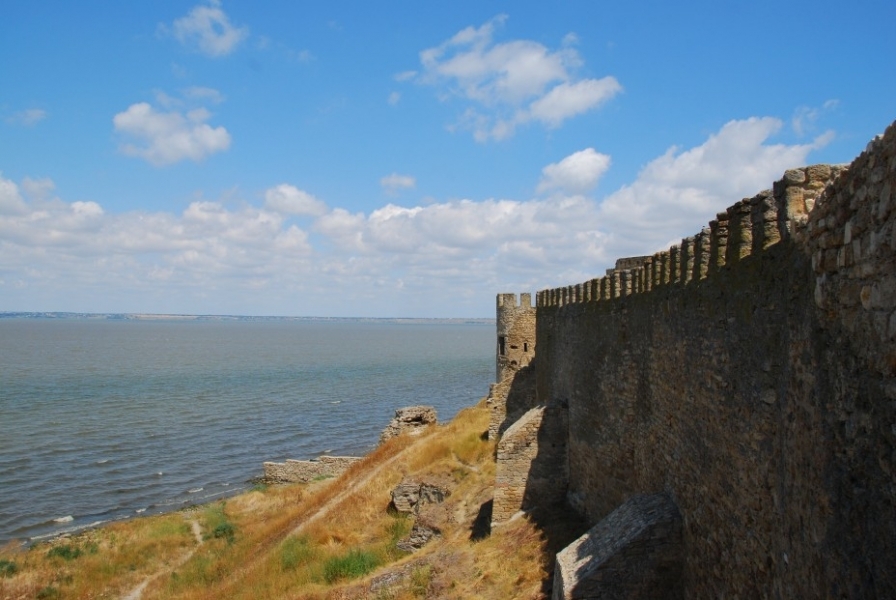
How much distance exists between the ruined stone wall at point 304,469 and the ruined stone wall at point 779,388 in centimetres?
2696

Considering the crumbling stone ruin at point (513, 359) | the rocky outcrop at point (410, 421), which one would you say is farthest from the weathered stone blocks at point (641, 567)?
the rocky outcrop at point (410, 421)

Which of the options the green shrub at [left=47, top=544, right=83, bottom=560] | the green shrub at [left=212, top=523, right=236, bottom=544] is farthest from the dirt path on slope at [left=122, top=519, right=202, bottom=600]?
the green shrub at [left=47, top=544, right=83, bottom=560]

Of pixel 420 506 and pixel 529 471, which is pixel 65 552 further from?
pixel 529 471

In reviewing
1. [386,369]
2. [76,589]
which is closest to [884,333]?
[76,589]

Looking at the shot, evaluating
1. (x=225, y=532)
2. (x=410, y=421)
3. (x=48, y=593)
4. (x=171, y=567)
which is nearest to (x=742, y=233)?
(x=48, y=593)

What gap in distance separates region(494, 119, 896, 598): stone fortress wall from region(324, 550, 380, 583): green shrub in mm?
7453

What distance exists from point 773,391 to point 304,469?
110 ft

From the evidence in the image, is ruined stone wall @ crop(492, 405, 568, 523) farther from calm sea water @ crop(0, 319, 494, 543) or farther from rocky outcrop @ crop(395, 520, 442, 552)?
calm sea water @ crop(0, 319, 494, 543)

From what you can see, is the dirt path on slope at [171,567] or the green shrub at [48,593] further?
the dirt path on slope at [171,567]

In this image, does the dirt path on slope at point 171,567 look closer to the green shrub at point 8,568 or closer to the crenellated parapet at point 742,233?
the green shrub at point 8,568

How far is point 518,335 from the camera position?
26.6 meters

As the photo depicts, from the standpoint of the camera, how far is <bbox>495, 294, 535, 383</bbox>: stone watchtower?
26453 mm

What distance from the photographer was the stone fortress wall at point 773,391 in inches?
155

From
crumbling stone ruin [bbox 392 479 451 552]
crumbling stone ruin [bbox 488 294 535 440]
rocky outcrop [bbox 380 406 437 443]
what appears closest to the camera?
crumbling stone ruin [bbox 392 479 451 552]
